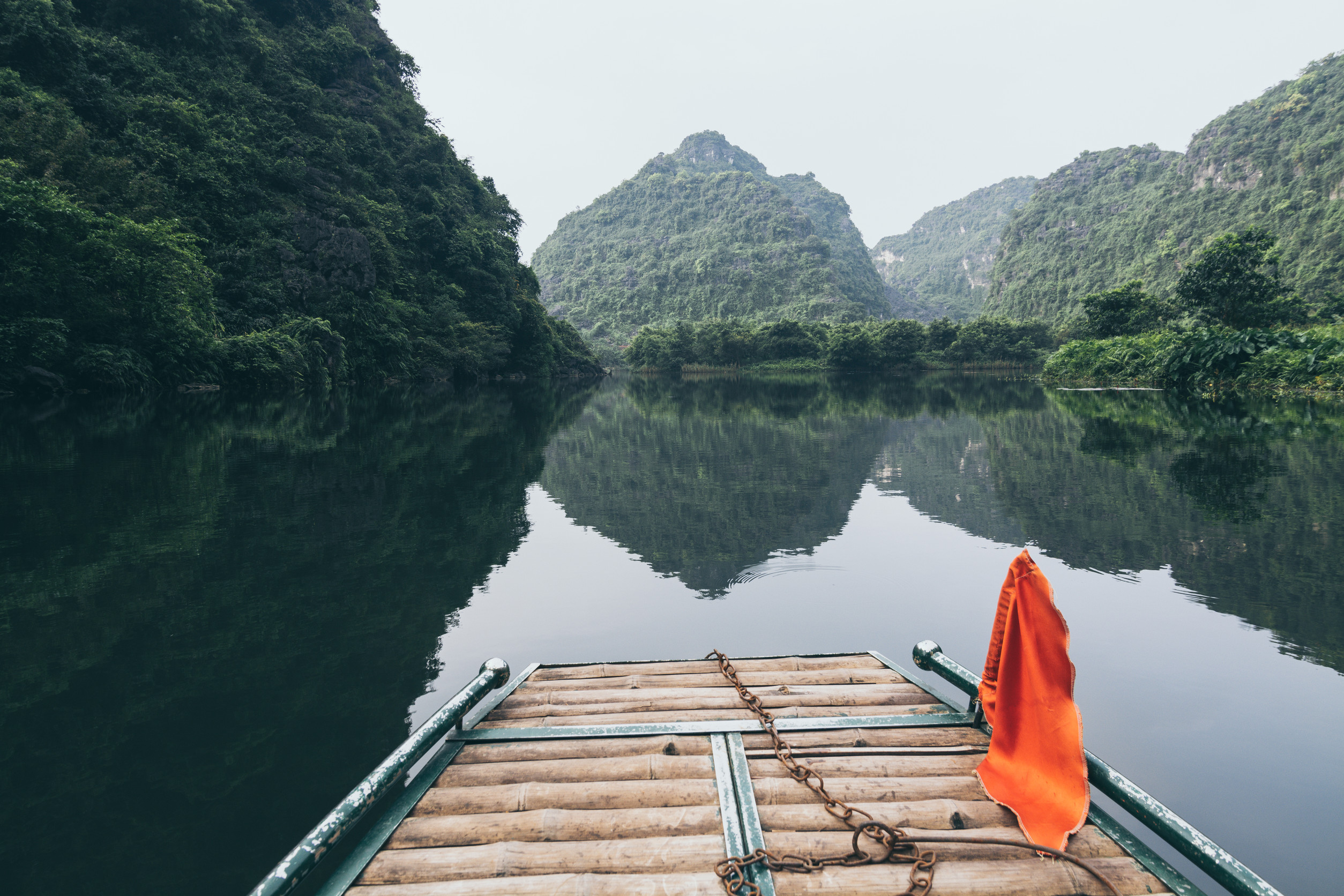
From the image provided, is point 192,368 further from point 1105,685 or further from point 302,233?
point 1105,685

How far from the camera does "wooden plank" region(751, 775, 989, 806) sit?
260 cm

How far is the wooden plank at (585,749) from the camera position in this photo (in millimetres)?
2943

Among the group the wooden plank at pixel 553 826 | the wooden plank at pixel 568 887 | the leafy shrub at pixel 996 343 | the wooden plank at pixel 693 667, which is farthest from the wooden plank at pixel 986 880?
the leafy shrub at pixel 996 343

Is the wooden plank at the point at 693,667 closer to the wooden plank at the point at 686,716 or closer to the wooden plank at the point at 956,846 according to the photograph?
the wooden plank at the point at 686,716

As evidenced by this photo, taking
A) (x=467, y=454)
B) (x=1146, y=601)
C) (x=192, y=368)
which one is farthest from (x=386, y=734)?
(x=192, y=368)

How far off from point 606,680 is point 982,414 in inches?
864

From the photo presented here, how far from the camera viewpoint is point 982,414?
22547mm

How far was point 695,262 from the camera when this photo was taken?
131 metres

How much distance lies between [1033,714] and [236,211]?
4461cm

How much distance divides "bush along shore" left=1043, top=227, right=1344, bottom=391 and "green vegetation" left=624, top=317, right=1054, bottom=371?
96.3ft

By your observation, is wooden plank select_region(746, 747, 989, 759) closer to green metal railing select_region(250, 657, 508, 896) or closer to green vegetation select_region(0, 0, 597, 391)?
green metal railing select_region(250, 657, 508, 896)

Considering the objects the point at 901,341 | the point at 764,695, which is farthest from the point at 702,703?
the point at 901,341

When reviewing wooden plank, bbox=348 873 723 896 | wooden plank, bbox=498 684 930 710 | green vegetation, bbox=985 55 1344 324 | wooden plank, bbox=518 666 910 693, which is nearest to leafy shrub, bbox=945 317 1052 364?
green vegetation, bbox=985 55 1344 324

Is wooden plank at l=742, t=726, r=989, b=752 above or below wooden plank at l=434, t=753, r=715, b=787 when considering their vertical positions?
below
